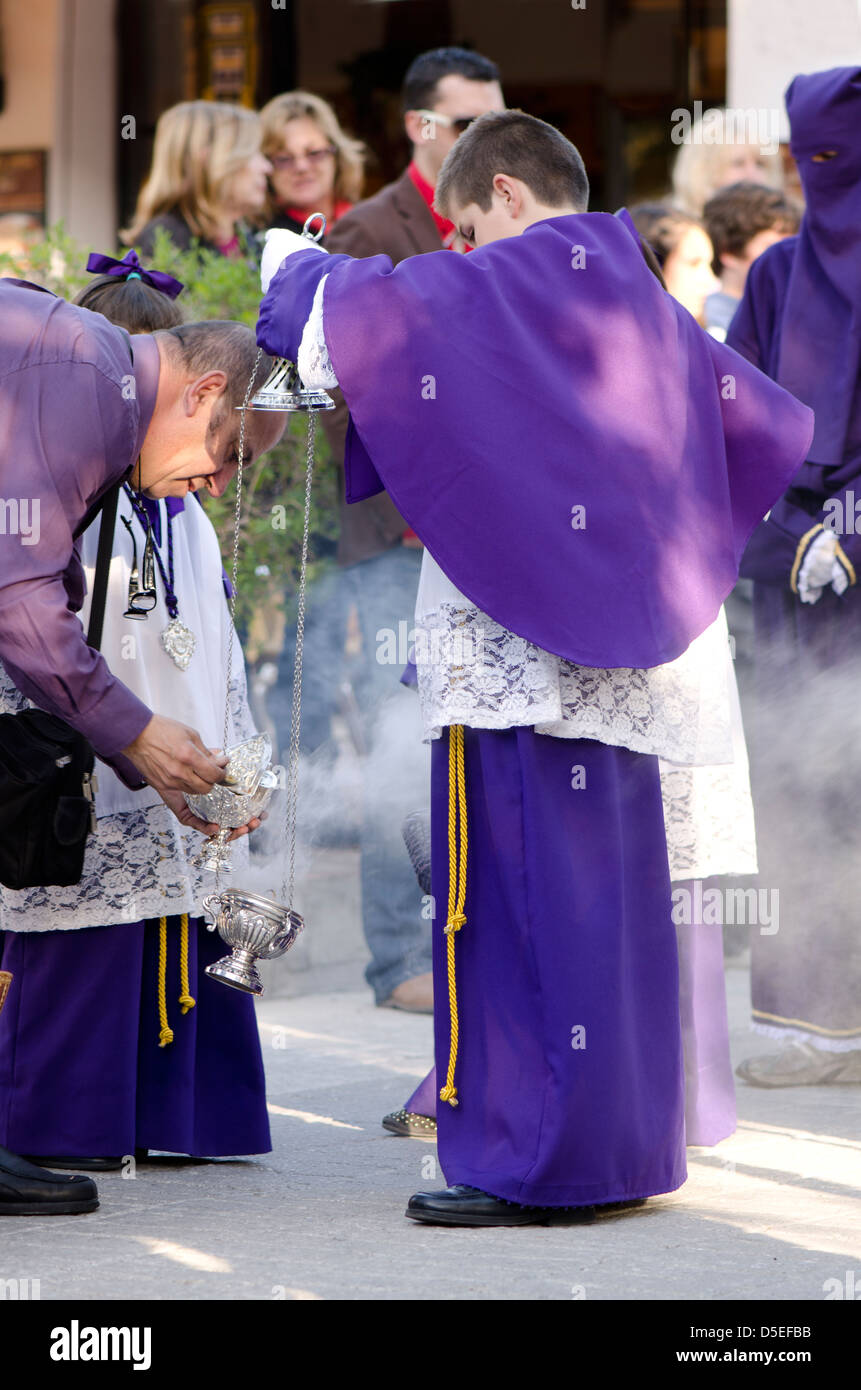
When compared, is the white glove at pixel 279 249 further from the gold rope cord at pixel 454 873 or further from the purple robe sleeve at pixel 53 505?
the gold rope cord at pixel 454 873

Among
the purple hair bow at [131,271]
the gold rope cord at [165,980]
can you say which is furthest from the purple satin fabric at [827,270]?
the gold rope cord at [165,980]

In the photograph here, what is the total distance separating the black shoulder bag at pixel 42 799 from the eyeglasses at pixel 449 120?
9.63 feet

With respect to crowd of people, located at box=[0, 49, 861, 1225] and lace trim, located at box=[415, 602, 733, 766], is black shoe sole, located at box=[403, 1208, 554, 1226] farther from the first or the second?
lace trim, located at box=[415, 602, 733, 766]

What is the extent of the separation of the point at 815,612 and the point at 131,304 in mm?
2106

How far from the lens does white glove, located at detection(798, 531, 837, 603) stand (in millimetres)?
5293

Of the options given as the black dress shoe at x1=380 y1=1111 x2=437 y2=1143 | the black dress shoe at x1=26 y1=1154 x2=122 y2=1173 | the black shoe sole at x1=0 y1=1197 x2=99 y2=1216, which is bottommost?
the black dress shoe at x1=380 y1=1111 x2=437 y2=1143

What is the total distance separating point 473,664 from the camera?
382cm

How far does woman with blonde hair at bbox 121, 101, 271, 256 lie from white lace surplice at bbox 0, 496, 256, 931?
288 centimetres

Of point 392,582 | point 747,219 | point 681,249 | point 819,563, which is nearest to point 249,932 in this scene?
point 819,563

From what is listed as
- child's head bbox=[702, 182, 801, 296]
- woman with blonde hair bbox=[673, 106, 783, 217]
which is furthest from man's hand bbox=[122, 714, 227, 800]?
woman with blonde hair bbox=[673, 106, 783, 217]

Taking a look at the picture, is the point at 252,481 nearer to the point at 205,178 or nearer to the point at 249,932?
the point at 205,178

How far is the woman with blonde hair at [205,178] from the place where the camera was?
7.00 metres
